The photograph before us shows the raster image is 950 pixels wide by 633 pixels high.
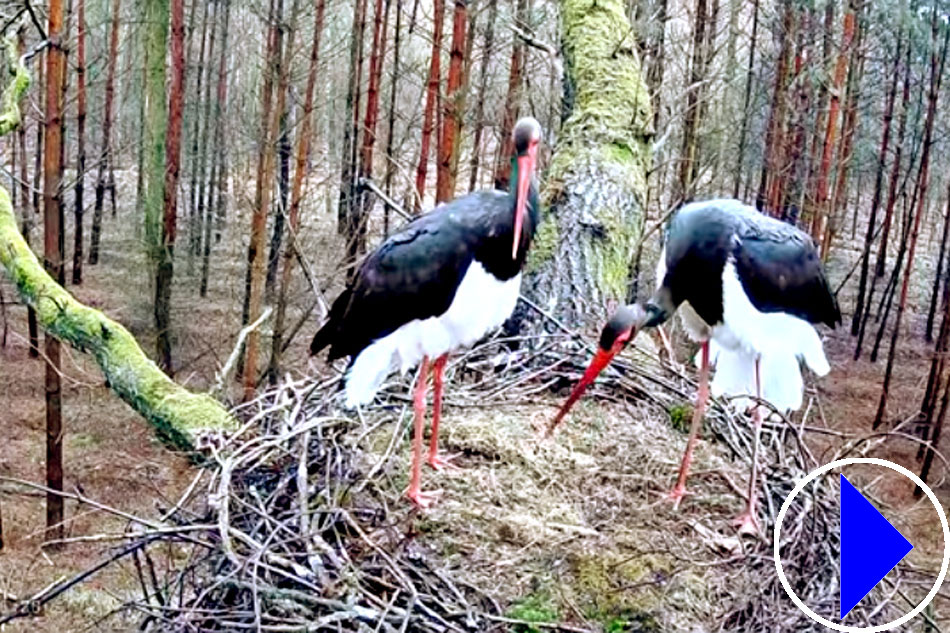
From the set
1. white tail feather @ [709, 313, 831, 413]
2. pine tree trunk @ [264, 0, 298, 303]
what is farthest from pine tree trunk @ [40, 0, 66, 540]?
white tail feather @ [709, 313, 831, 413]

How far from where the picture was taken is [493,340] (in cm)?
490

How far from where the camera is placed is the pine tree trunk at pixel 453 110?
28.0ft

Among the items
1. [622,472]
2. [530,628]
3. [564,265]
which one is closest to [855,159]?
[564,265]

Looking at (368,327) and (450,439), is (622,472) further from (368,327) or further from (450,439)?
(368,327)

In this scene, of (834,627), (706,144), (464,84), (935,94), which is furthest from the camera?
(706,144)

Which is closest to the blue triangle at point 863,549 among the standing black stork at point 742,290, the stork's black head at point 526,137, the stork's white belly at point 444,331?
the standing black stork at point 742,290

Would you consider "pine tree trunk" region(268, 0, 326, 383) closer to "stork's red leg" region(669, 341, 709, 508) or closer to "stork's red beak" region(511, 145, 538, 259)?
"stork's red leg" region(669, 341, 709, 508)

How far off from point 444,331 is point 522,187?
0.56m

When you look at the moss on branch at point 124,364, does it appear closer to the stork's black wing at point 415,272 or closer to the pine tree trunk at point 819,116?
the stork's black wing at point 415,272

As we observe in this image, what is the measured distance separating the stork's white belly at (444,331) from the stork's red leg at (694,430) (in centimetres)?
76

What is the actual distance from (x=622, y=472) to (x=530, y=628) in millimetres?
1060

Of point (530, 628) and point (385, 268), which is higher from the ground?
point (385, 268)

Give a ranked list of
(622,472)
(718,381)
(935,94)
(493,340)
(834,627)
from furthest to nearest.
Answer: (935,94)
(493,340)
(718,381)
(622,472)
(834,627)

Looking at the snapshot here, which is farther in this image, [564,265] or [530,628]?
[564,265]
